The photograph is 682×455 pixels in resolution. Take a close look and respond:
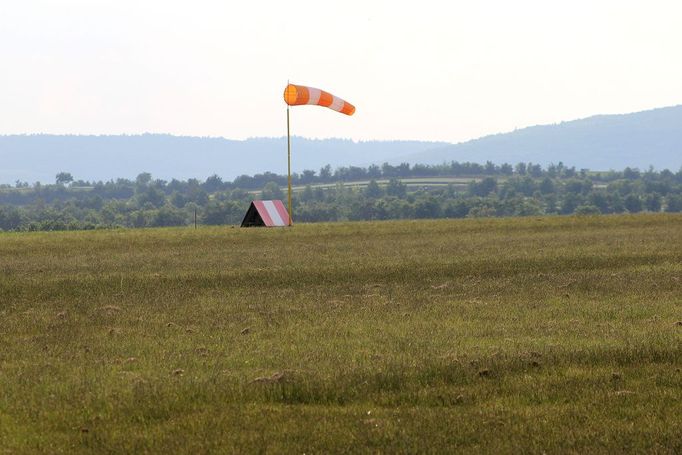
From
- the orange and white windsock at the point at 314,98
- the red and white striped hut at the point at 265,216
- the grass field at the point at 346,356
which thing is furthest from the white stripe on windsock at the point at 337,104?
the grass field at the point at 346,356

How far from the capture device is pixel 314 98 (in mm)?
60531

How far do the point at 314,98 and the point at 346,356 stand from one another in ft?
143

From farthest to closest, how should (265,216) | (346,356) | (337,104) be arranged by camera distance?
(337,104) → (265,216) → (346,356)

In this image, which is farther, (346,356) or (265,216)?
(265,216)

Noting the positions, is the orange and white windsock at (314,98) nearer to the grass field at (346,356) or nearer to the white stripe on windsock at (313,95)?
the white stripe on windsock at (313,95)

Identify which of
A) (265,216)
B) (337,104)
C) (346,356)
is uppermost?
(337,104)

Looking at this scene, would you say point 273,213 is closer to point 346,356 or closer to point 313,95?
point 313,95

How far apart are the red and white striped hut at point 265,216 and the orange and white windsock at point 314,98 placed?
6026 millimetres

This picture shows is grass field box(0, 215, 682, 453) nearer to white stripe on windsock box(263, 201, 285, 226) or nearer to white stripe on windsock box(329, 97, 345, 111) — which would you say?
white stripe on windsock box(263, 201, 285, 226)

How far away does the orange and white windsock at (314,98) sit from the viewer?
59781 millimetres

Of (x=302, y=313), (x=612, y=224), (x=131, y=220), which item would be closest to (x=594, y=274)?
(x=302, y=313)

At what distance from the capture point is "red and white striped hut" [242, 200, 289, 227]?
6015 centimetres

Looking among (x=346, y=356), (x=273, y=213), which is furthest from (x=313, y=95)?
(x=346, y=356)

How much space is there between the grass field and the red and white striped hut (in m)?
23.4
